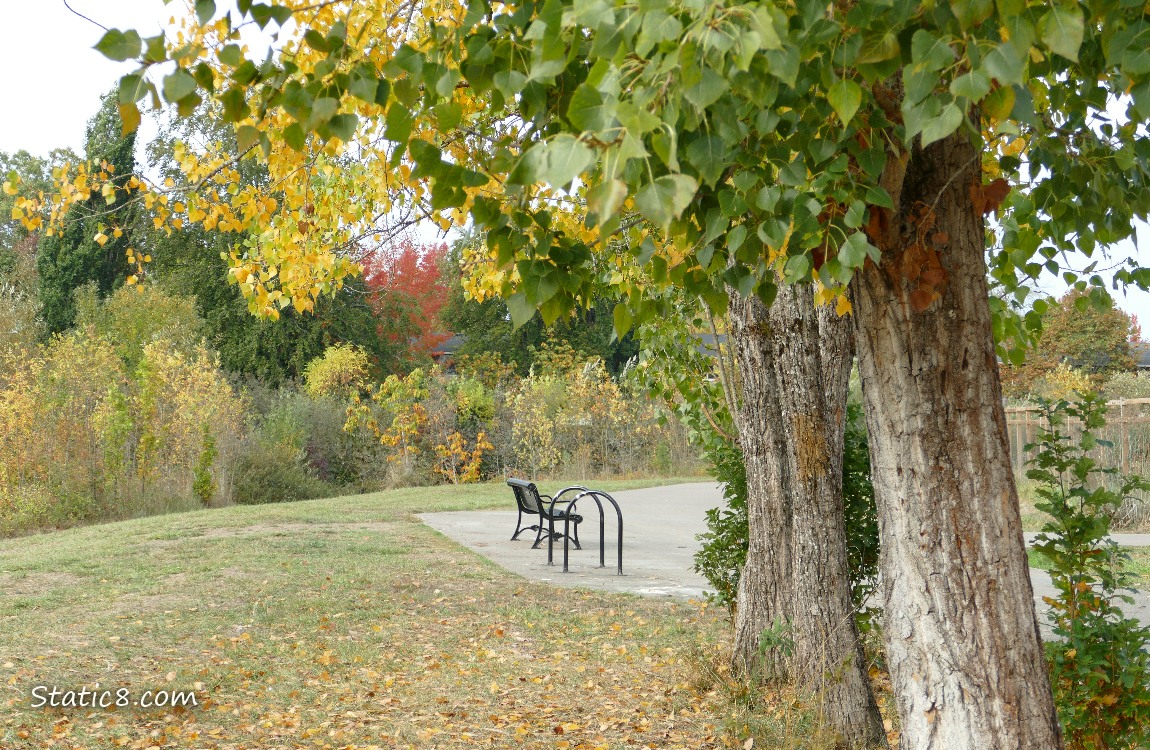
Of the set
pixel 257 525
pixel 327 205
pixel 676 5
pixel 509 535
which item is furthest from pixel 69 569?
pixel 676 5

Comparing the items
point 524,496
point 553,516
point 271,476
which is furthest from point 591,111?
point 271,476

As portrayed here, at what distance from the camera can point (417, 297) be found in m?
29.9

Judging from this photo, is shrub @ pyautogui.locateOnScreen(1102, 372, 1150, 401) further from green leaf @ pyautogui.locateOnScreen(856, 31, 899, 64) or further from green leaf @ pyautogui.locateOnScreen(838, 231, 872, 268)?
green leaf @ pyautogui.locateOnScreen(856, 31, 899, 64)

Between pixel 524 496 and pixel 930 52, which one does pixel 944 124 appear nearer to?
pixel 930 52

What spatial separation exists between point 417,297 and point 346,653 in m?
24.4

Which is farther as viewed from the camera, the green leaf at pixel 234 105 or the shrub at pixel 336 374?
the shrub at pixel 336 374

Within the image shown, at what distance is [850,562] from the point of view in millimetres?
5027

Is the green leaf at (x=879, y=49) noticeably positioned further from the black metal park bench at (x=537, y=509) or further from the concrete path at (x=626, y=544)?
the black metal park bench at (x=537, y=509)

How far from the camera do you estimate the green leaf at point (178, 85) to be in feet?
5.73

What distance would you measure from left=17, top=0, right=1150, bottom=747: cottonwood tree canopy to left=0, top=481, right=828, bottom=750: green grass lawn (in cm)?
181

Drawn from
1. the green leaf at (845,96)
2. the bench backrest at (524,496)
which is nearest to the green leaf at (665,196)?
the green leaf at (845,96)

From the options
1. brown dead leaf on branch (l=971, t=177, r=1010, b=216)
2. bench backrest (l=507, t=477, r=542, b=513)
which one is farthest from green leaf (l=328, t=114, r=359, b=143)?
bench backrest (l=507, t=477, r=542, b=513)

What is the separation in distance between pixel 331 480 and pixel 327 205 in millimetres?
14702

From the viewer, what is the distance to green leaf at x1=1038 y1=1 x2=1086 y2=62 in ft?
4.50
